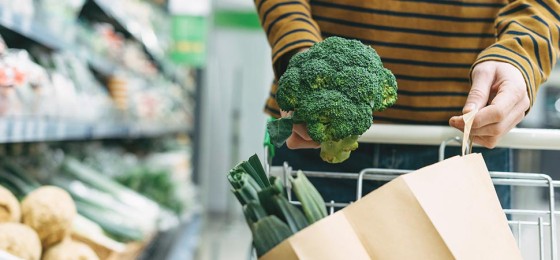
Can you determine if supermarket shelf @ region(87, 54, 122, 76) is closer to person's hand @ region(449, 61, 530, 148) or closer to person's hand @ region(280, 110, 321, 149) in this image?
person's hand @ region(280, 110, 321, 149)

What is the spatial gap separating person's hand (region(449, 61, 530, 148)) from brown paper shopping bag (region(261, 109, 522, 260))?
15 cm

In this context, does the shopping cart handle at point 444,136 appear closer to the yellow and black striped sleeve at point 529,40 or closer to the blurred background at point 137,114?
the yellow and black striped sleeve at point 529,40

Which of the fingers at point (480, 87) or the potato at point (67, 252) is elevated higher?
the fingers at point (480, 87)

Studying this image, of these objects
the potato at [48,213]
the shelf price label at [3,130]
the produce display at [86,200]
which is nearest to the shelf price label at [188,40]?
the produce display at [86,200]

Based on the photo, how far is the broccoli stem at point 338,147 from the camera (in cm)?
115

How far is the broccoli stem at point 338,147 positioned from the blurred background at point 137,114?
64cm

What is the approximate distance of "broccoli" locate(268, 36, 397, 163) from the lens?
3.59 ft

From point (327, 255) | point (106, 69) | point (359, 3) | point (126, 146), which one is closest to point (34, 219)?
point (359, 3)

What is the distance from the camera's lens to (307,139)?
46.1 inches

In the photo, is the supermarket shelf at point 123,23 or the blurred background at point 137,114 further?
the supermarket shelf at point 123,23

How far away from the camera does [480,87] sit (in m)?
1.20

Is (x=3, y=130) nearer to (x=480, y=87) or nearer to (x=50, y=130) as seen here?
(x=50, y=130)

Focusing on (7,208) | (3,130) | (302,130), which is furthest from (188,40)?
(302,130)

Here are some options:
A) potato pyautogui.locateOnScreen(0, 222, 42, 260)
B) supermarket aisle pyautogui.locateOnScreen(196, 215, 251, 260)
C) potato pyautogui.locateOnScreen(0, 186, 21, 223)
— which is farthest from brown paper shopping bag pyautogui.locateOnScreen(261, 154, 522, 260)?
supermarket aisle pyautogui.locateOnScreen(196, 215, 251, 260)
